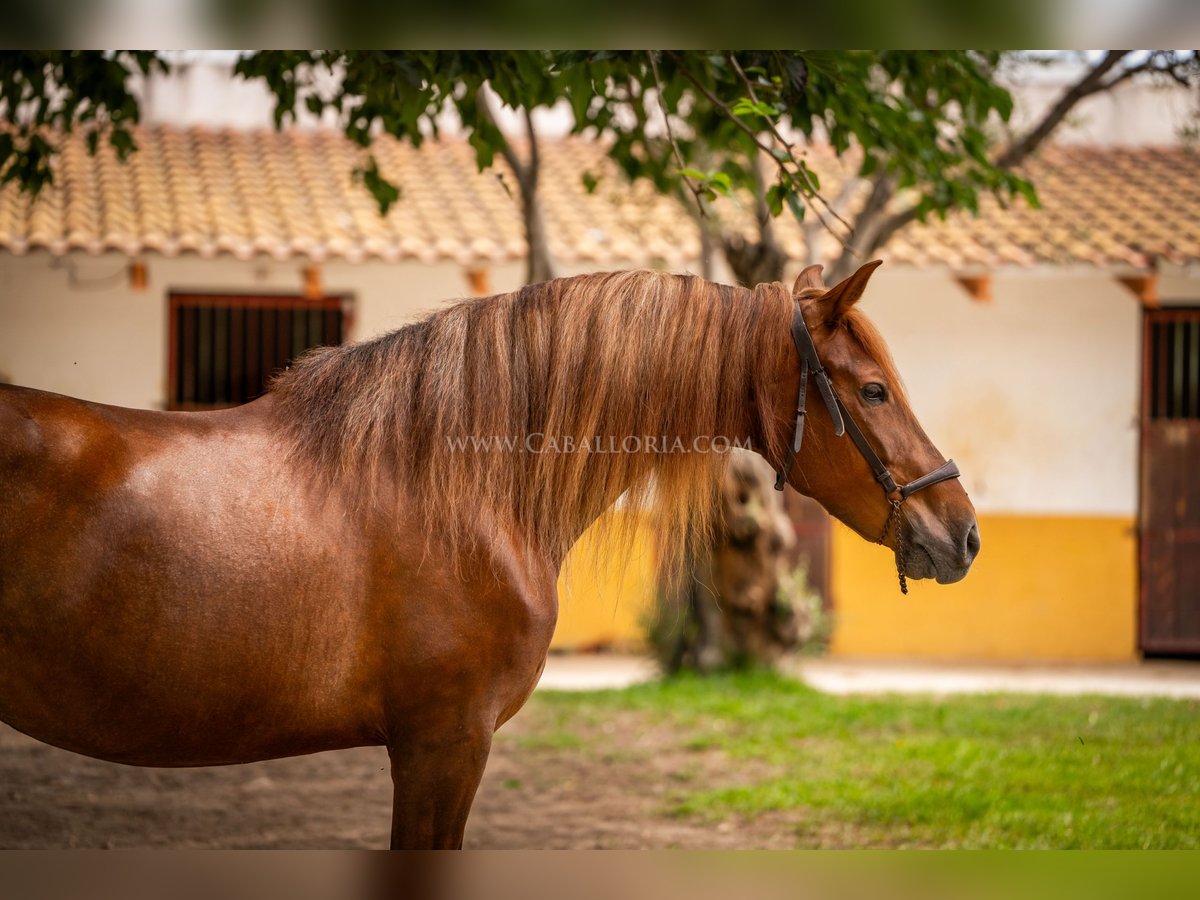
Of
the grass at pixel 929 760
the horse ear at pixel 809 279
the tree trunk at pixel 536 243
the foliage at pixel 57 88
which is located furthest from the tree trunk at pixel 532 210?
the horse ear at pixel 809 279

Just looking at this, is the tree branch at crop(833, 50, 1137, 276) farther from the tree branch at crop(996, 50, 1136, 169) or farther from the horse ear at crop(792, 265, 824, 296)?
the horse ear at crop(792, 265, 824, 296)

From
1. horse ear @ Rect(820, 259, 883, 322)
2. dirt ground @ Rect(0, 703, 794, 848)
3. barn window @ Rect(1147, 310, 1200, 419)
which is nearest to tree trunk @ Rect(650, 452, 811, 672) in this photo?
dirt ground @ Rect(0, 703, 794, 848)

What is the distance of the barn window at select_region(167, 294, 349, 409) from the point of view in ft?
30.3

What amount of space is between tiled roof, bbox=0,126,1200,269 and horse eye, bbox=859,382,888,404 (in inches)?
210

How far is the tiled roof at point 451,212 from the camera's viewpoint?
345 inches

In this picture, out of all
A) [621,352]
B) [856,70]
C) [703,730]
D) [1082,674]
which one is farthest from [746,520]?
[621,352]

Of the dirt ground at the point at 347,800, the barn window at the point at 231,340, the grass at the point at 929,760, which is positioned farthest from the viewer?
the barn window at the point at 231,340

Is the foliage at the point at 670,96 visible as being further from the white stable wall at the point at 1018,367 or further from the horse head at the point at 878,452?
the white stable wall at the point at 1018,367

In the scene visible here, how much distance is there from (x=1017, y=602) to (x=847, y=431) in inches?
292

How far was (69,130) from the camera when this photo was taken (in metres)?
5.06

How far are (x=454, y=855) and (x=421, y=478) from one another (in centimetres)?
86

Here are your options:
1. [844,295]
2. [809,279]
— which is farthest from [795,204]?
[844,295]

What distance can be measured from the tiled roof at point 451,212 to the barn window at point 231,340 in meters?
0.67

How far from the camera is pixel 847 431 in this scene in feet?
9.21
